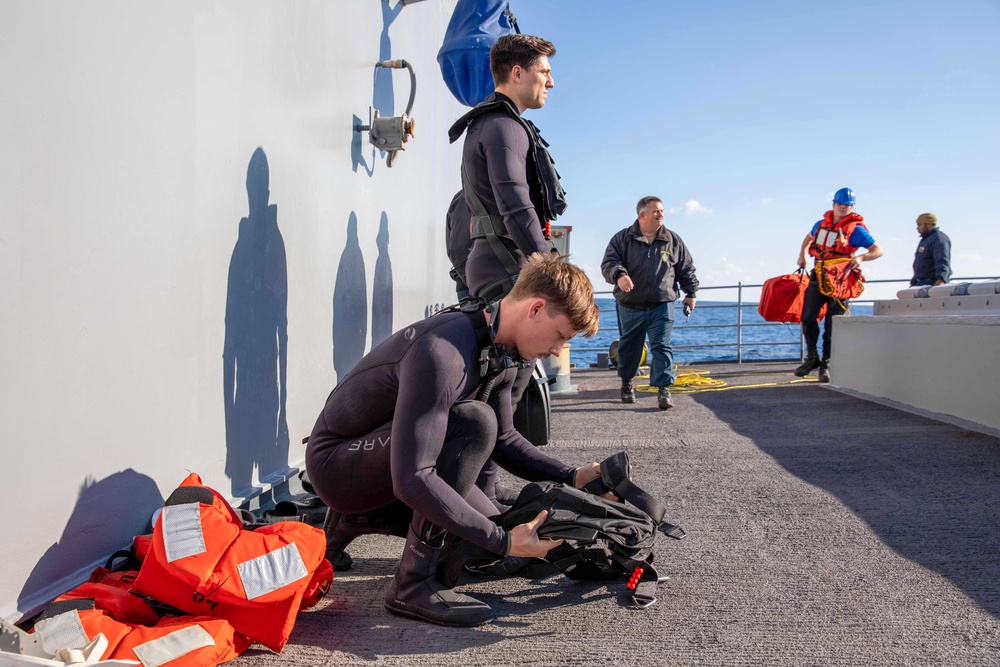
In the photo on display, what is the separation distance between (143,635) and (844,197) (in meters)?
6.73

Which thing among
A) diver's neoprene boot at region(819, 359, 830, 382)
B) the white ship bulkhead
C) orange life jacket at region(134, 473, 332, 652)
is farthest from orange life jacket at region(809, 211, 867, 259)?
orange life jacket at region(134, 473, 332, 652)

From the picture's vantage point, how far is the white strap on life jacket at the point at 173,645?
144cm

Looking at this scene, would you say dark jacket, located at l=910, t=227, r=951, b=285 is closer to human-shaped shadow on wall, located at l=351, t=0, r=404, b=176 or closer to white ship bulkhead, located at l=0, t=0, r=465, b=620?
human-shaped shadow on wall, located at l=351, t=0, r=404, b=176

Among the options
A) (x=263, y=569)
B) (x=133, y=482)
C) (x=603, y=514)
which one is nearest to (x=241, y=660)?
(x=263, y=569)

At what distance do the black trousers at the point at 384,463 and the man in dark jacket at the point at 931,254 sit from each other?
7.20 meters

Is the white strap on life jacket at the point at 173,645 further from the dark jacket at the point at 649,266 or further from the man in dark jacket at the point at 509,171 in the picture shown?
the dark jacket at the point at 649,266

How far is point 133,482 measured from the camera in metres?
1.95

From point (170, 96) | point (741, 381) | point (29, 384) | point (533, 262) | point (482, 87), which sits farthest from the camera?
point (741, 381)

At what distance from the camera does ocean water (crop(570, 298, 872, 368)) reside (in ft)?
29.0

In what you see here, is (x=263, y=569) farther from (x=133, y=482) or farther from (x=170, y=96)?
(x=170, y=96)

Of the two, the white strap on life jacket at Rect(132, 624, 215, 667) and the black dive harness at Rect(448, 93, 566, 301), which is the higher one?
the black dive harness at Rect(448, 93, 566, 301)

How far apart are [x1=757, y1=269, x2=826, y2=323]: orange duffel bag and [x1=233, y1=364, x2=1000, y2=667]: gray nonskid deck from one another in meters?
3.29

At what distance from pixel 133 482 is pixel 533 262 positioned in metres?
1.25

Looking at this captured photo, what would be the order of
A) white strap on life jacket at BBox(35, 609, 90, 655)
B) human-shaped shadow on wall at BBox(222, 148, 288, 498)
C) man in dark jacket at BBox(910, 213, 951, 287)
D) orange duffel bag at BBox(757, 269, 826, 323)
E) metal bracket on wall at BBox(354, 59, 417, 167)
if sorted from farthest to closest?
man in dark jacket at BBox(910, 213, 951, 287)
orange duffel bag at BBox(757, 269, 826, 323)
metal bracket on wall at BBox(354, 59, 417, 167)
human-shaped shadow on wall at BBox(222, 148, 288, 498)
white strap on life jacket at BBox(35, 609, 90, 655)
